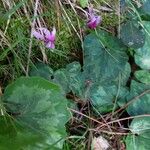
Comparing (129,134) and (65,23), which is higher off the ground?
(65,23)

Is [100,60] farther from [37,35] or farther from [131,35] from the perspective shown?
[37,35]

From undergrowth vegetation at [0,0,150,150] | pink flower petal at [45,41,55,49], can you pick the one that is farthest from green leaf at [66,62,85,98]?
pink flower petal at [45,41,55,49]

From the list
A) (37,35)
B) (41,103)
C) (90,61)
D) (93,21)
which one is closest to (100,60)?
(90,61)

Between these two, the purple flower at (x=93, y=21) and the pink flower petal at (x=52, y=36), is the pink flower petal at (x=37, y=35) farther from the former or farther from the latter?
the purple flower at (x=93, y=21)

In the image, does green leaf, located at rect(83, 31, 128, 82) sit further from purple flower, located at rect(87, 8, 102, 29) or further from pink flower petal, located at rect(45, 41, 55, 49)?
pink flower petal, located at rect(45, 41, 55, 49)

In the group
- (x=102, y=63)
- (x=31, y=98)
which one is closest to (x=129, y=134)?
(x=102, y=63)

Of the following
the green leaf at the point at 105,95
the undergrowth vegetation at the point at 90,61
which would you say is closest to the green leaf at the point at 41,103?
the undergrowth vegetation at the point at 90,61

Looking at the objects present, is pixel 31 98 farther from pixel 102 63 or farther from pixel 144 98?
pixel 144 98
